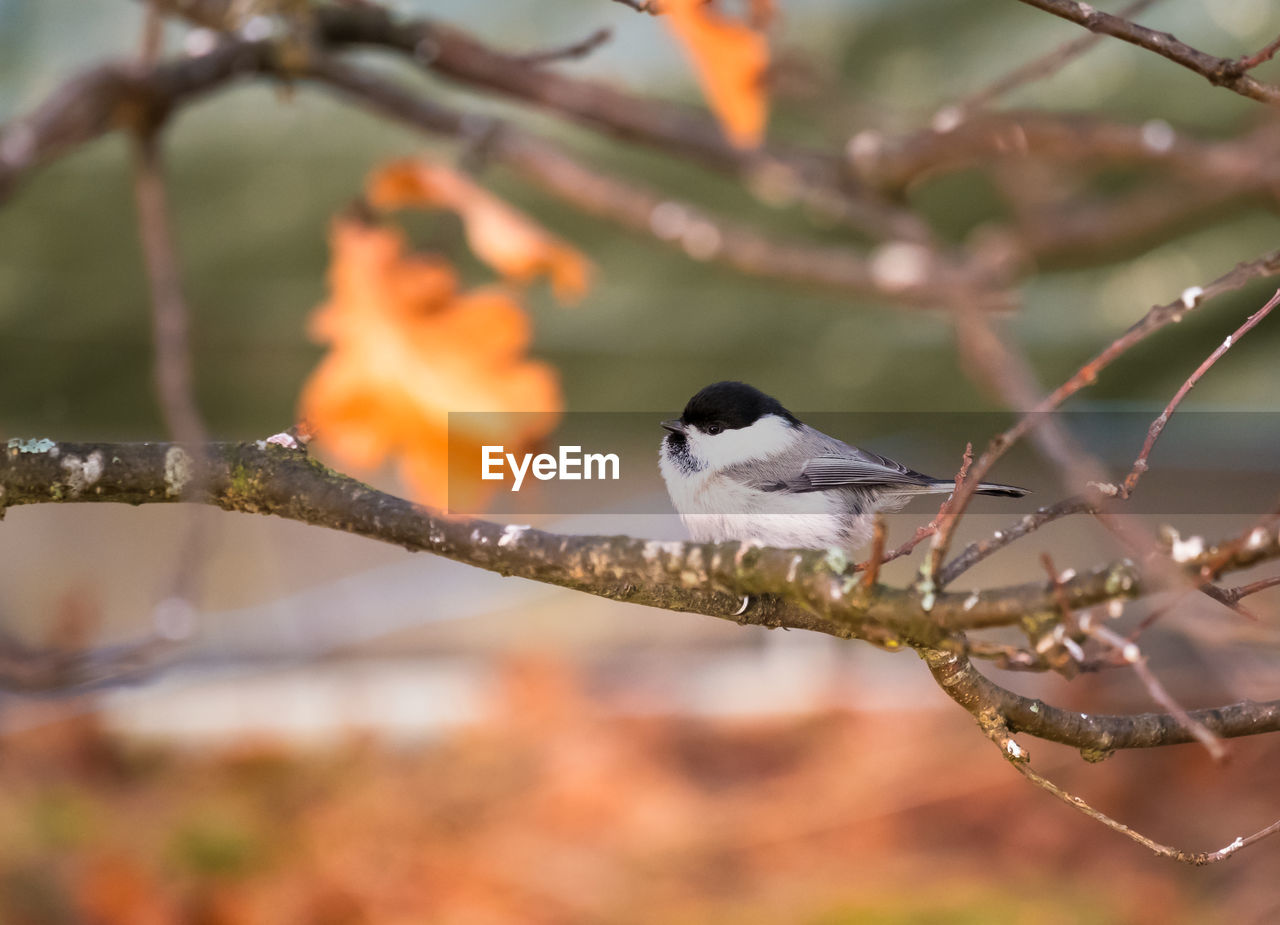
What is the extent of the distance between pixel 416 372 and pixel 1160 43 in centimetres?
53

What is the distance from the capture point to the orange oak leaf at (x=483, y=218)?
2.46 feet

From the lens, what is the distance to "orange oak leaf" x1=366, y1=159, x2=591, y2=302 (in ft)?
2.46

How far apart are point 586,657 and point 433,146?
610mm

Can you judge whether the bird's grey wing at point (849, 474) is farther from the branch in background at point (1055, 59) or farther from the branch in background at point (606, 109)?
the branch in background at point (606, 109)

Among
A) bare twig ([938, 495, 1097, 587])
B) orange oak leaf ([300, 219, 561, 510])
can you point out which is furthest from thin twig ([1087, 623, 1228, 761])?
orange oak leaf ([300, 219, 561, 510])

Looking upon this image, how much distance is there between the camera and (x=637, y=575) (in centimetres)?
27

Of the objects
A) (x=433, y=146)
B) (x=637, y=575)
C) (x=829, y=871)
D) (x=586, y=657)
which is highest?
(x=433, y=146)

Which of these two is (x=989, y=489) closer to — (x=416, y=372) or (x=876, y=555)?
(x=876, y=555)

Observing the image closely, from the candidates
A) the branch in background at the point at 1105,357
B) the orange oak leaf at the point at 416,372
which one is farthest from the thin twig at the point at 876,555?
the orange oak leaf at the point at 416,372

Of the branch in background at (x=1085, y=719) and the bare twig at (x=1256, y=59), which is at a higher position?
the bare twig at (x=1256, y=59)

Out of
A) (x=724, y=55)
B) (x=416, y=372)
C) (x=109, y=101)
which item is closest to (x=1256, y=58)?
(x=724, y=55)

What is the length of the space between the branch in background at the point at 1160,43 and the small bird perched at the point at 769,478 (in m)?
0.16

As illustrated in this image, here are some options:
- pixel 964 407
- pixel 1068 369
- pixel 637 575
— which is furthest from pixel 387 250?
pixel 1068 369

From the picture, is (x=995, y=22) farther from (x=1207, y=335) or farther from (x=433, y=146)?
(x=433, y=146)
